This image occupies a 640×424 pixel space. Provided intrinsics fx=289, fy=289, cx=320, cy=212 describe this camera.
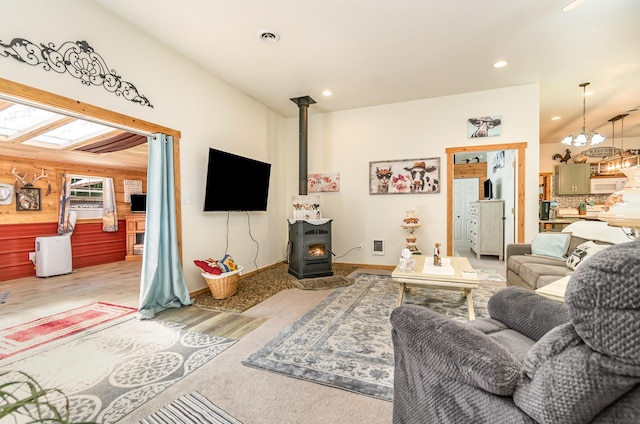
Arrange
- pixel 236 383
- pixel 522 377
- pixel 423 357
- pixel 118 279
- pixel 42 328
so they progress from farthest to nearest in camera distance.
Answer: pixel 118 279, pixel 42 328, pixel 236 383, pixel 423 357, pixel 522 377

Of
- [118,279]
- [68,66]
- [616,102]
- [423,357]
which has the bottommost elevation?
[118,279]

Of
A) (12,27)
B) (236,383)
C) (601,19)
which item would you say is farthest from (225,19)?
(601,19)

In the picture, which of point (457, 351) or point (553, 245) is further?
point (553, 245)

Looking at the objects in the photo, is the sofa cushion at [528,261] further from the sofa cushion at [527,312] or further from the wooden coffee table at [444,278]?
the sofa cushion at [527,312]

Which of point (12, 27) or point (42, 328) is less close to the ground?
point (12, 27)

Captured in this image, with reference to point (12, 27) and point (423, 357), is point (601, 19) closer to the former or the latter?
point (423, 357)

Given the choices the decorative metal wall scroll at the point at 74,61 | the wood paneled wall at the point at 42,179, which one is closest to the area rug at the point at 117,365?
the decorative metal wall scroll at the point at 74,61

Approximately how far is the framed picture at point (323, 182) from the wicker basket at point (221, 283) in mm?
2468

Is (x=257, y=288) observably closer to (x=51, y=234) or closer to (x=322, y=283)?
(x=322, y=283)

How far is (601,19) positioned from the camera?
2764mm

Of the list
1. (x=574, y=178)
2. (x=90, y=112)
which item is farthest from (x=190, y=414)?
(x=574, y=178)

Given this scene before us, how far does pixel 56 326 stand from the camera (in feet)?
8.77

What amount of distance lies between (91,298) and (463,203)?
788cm

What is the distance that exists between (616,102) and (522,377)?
6.38m
